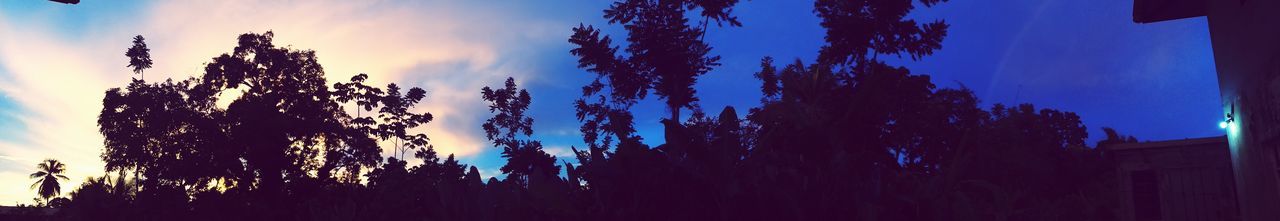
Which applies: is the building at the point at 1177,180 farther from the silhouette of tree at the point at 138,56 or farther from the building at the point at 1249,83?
the silhouette of tree at the point at 138,56

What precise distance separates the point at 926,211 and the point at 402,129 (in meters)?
27.5

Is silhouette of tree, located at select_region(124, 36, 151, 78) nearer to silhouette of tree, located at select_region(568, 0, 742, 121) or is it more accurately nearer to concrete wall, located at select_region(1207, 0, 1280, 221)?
silhouette of tree, located at select_region(568, 0, 742, 121)

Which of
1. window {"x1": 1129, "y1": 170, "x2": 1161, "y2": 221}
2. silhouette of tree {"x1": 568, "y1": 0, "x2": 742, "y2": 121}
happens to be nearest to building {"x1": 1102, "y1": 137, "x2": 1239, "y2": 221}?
window {"x1": 1129, "y1": 170, "x2": 1161, "y2": 221}

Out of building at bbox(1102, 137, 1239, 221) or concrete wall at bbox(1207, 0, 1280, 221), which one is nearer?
concrete wall at bbox(1207, 0, 1280, 221)

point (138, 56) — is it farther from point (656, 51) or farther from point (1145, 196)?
point (1145, 196)

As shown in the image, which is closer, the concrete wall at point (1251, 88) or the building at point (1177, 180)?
the concrete wall at point (1251, 88)

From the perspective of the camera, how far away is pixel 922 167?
2344 cm

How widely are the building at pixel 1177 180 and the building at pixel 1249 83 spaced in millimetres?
3481

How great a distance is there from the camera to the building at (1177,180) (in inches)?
423

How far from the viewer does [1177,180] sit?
11211 millimetres

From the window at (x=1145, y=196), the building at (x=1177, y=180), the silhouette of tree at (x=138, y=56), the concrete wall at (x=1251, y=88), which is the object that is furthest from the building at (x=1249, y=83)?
the silhouette of tree at (x=138, y=56)

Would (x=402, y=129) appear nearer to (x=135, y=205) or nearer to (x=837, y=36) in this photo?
(x=135, y=205)

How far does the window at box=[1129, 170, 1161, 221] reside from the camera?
11.9m

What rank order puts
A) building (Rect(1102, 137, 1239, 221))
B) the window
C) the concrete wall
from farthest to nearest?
the window
building (Rect(1102, 137, 1239, 221))
the concrete wall
